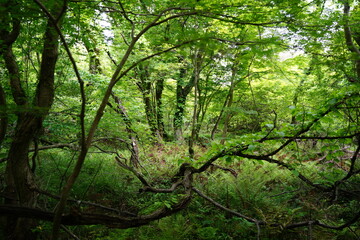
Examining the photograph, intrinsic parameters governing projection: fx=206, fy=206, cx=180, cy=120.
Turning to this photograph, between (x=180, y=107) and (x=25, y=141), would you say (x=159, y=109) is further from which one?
(x=25, y=141)

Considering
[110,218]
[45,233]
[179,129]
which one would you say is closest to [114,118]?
[45,233]

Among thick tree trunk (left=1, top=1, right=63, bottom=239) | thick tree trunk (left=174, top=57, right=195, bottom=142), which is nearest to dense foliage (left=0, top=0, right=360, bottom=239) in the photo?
thick tree trunk (left=1, top=1, right=63, bottom=239)

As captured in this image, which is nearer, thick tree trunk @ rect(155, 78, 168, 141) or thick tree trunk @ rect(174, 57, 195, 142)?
thick tree trunk @ rect(174, 57, 195, 142)

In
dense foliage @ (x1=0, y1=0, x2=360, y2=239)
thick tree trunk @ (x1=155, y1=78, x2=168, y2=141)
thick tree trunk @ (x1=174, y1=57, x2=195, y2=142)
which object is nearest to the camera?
dense foliage @ (x1=0, y1=0, x2=360, y2=239)

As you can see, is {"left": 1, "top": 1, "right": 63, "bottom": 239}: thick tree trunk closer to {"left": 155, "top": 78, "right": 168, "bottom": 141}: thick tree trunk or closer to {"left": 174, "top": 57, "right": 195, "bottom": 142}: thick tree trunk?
{"left": 174, "top": 57, "right": 195, "bottom": 142}: thick tree trunk

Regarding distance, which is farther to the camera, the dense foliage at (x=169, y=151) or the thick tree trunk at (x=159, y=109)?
the thick tree trunk at (x=159, y=109)

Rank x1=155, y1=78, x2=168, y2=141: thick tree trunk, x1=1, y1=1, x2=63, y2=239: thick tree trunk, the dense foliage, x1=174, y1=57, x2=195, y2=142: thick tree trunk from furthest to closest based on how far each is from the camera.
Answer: x1=155, y1=78, x2=168, y2=141: thick tree trunk < x1=174, y1=57, x2=195, y2=142: thick tree trunk < x1=1, y1=1, x2=63, y2=239: thick tree trunk < the dense foliage

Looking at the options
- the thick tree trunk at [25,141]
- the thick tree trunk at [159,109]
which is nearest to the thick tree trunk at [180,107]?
the thick tree trunk at [159,109]

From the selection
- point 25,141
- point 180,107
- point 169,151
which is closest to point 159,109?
point 180,107

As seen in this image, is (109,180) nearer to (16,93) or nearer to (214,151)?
(16,93)

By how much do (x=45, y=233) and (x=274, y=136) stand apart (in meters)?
3.05

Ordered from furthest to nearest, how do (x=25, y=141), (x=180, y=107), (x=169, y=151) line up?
(x=180, y=107), (x=169, y=151), (x=25, y=141)

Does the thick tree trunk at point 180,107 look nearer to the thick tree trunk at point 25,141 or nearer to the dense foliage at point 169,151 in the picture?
the dense foliage at point 169,151

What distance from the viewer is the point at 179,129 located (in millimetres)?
8812
